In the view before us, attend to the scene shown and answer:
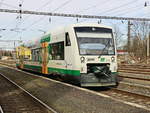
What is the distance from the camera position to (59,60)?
1425 cm

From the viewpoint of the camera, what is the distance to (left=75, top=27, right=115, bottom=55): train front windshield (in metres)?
12.3

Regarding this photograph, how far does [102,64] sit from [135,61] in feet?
113

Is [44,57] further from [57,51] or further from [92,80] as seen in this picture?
[92,80]

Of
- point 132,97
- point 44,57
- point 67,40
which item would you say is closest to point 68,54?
point 67,40

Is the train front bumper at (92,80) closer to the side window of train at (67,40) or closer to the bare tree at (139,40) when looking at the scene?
the side window of train at (67,40)

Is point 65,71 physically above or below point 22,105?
above

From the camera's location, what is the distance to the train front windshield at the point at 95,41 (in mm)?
12344

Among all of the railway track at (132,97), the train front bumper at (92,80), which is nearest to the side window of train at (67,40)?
the train front bumper at (92,80)

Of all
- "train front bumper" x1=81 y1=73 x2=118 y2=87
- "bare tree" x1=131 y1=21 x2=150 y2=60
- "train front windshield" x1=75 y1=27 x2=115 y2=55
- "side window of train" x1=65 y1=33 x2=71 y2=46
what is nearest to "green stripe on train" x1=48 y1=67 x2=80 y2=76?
"train front bumper" x1=81 y1=73 x2=118 y2=87

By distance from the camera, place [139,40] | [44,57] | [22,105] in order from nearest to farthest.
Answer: [22,105], [44,57], [139,40]

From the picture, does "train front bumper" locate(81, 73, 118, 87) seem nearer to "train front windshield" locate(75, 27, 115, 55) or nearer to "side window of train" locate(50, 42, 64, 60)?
"train front windshield" locate(75, 27, 115, 55)

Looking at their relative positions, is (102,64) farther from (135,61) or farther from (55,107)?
(135,61)

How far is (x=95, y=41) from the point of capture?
1259 cm

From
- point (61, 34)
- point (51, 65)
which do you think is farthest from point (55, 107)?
point (51, 65)
